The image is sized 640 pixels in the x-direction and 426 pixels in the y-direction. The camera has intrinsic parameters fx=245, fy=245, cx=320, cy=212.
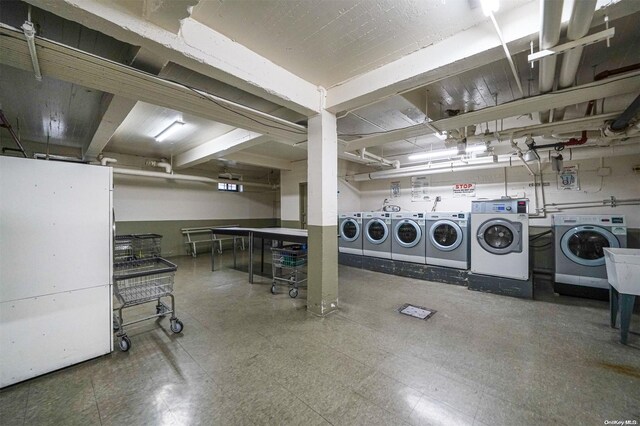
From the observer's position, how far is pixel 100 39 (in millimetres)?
2072

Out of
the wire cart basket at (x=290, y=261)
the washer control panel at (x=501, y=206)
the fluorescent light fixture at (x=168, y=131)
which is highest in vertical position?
the fluorescent light fixture at (x=168, y=131)

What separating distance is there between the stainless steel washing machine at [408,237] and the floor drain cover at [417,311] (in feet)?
5.28

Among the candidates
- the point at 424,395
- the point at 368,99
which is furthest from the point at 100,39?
the point at 424,395

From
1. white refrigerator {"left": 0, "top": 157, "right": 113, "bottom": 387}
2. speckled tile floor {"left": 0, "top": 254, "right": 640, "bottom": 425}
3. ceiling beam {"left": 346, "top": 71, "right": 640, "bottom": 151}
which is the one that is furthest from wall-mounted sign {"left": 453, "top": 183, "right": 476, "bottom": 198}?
white refrigerator {"left": 0, "top": 157, "right": 113, "bottom": 387}

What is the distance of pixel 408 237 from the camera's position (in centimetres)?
486

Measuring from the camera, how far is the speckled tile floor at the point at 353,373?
58.8 inches

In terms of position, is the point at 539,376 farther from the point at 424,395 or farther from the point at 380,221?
the point at 380,221

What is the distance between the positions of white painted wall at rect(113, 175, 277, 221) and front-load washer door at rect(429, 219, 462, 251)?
6174mm

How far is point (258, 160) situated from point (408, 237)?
13.4ft

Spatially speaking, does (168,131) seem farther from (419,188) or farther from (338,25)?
(419,188)

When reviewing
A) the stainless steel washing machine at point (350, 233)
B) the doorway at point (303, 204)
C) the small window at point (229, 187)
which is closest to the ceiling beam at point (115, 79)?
the stainless steel washing machine at point (350, 233)

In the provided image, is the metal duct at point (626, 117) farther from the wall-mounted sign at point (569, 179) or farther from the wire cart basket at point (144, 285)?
the wire cart basket at point (144, 285)

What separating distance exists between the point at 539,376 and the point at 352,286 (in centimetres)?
249

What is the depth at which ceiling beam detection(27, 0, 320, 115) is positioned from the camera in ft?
4.92
